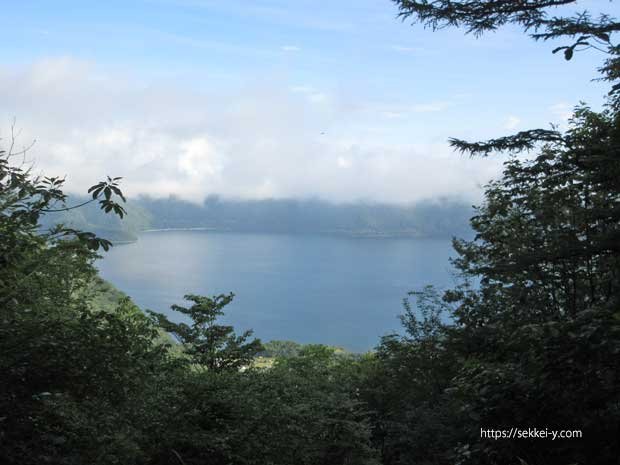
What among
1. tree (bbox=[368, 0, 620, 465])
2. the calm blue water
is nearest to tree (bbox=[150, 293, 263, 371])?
tree (bbox=[368, 0, 620, 465])

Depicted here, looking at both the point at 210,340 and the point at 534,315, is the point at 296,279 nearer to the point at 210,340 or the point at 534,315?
the point at 210,340

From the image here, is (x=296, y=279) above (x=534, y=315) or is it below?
below

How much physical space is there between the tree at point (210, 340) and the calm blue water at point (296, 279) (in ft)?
94.5

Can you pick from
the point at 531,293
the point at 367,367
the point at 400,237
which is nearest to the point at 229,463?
the point at 531,293

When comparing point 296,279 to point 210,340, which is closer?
point 210,340

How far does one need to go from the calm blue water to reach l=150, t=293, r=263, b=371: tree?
28.8 metres

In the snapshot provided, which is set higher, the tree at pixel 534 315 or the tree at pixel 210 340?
the tree at pixel 534 315

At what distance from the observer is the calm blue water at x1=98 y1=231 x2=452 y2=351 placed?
223 ft

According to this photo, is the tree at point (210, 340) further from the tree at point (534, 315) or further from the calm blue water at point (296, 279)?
the calm blue water at point (296, 279)

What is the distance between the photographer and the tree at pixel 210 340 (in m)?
11.7

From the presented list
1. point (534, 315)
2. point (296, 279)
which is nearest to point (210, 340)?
point (534, 315)

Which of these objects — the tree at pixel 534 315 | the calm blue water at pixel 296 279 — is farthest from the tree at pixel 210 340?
the calm blue water at pixel 296 279

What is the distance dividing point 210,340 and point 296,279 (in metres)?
87.1

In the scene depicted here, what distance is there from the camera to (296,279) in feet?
324
